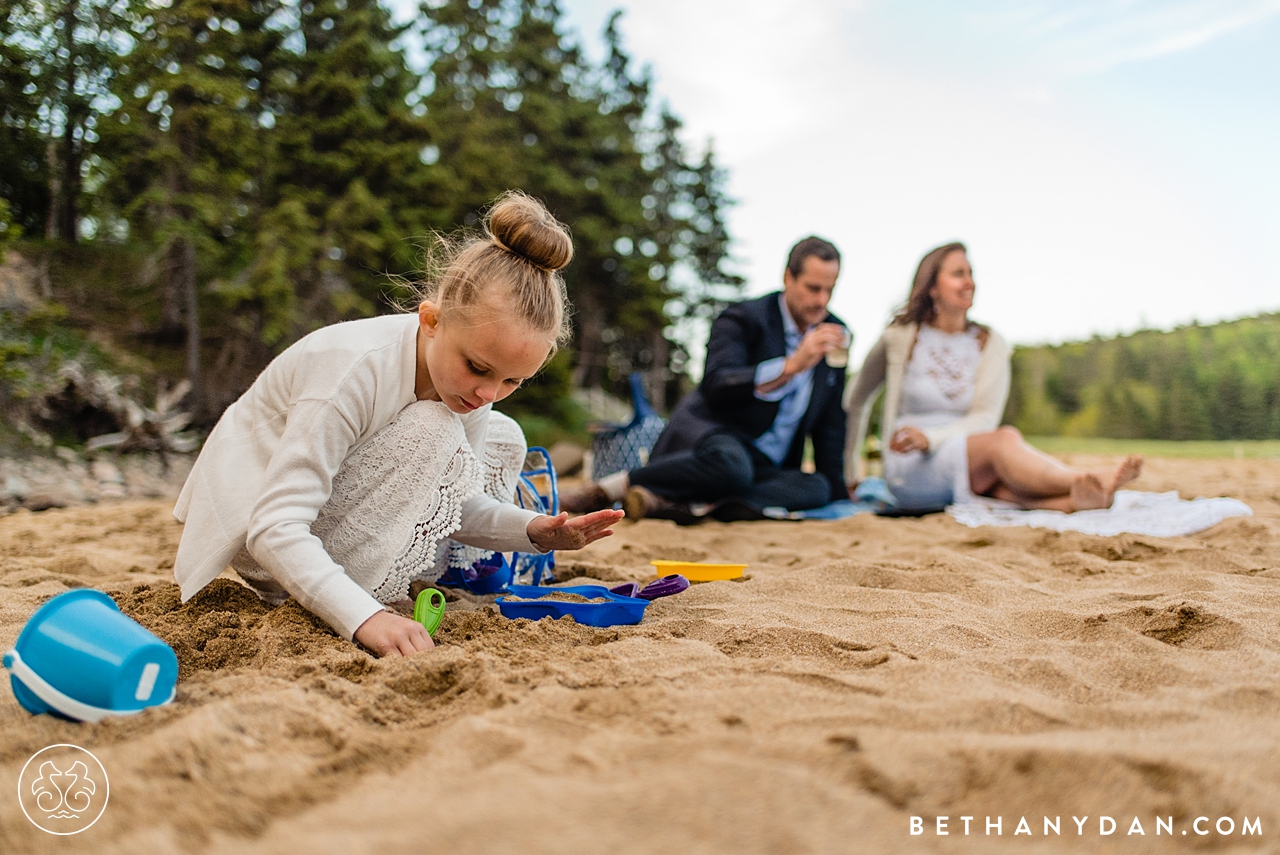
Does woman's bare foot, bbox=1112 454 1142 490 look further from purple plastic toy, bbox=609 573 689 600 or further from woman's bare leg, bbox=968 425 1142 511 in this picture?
purple plastic toy, bbox=609 573 689 600

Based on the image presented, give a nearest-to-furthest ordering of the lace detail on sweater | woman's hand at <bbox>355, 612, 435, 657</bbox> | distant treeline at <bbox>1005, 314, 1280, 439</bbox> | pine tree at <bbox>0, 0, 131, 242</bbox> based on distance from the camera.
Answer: woman's hand at <bbox>355, 612, 435, 657</bbox> < the lace detail on sweater < pine tree at <bbox>0, 0, 131, 242</bbox> < distant treeline at <bbox>1005, 314, 1280, 439</bbox>

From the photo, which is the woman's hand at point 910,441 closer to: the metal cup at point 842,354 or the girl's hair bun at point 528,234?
the metal cup at point 842,354

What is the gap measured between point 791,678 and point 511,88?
14063mm

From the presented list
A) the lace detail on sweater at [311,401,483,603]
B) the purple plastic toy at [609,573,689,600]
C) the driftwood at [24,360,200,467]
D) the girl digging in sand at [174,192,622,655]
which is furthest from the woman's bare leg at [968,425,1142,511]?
the driftwood at [24,360,200,467]

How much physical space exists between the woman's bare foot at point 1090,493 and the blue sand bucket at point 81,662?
11.4 ft

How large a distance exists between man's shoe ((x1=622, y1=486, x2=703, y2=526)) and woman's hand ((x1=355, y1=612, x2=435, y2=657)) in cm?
203

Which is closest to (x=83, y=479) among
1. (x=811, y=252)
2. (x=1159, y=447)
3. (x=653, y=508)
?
(x=653, y=508)

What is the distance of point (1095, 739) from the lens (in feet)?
3.42

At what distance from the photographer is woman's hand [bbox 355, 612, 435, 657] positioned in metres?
1.47

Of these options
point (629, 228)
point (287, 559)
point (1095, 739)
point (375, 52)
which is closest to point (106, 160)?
→ point (375, 52)

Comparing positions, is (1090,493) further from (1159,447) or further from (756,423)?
(1159,447)

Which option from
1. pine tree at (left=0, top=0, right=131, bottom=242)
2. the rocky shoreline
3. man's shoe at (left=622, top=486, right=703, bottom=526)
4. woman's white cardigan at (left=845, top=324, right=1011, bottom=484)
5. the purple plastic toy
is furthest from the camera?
pine tree at (left=0, top=0, right=131, bottom=242)

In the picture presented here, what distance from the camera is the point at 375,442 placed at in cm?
174

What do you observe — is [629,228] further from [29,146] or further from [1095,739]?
[1095,739]
